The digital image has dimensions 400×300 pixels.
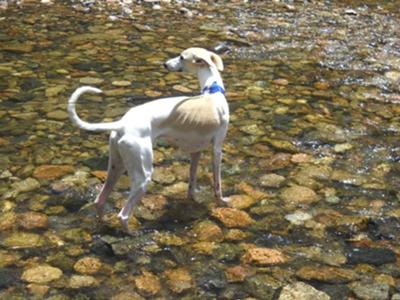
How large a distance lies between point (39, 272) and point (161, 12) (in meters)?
9.48

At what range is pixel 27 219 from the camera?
531cm

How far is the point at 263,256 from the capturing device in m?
4.94


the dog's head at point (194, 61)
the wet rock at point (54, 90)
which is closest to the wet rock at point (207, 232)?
the dog's head at point (194, 61)

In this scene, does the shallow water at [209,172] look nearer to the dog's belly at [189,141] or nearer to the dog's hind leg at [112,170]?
the dog's hind leg at [112,170]

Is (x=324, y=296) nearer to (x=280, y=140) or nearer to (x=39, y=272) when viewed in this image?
(x=39, y=272)

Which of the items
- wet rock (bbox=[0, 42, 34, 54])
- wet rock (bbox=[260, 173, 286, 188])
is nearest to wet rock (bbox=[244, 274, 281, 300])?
wet rock (bbox=[260, 173, 286, 188])

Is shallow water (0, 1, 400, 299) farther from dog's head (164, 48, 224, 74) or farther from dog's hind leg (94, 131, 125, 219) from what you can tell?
dog's head (164, 48, 224, 74)

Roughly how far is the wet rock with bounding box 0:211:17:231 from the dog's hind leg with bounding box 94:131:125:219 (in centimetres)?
74

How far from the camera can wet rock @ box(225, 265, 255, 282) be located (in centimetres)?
466

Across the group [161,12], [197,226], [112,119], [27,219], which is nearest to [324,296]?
[197,226]

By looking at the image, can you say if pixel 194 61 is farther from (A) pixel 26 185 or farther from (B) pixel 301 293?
(B) pixel 301 293

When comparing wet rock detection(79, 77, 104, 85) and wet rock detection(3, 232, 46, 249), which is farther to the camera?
wet rock detection(79, 77, 104, 85)

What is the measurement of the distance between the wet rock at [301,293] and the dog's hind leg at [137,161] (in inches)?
55.5

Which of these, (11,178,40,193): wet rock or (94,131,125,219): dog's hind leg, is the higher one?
(94,131,125,219): dog's hind leg
